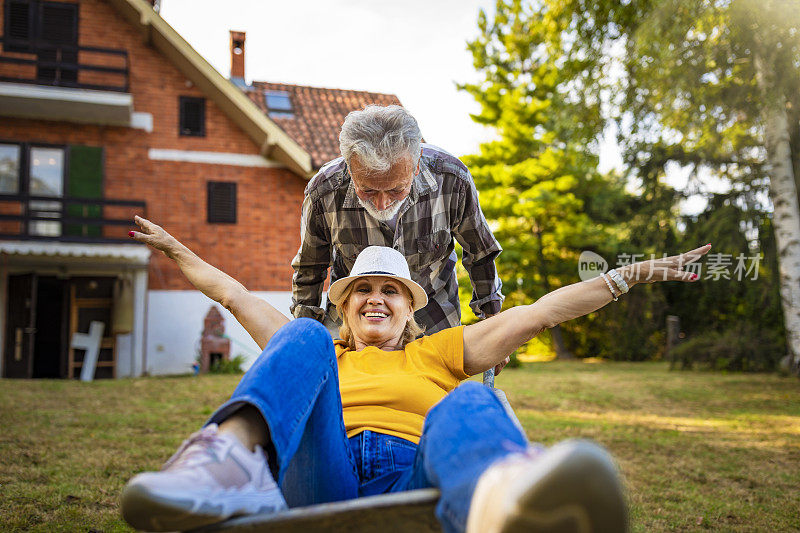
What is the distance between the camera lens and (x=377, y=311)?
250 centimetres

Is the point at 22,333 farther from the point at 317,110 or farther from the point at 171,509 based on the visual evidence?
the point at 171,509

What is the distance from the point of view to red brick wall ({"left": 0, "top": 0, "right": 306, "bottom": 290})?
43.6 ft

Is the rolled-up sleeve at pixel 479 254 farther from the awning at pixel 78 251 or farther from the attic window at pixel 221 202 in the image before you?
the attic window at pixel 221 202

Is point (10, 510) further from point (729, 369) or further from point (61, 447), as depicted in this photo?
point (729, 369)

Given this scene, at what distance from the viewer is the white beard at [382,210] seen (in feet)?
9.08

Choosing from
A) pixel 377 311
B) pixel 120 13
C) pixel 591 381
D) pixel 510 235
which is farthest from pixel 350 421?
pixel 510 235

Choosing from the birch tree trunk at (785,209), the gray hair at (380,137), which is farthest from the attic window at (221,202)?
the gray hair at (380,137)

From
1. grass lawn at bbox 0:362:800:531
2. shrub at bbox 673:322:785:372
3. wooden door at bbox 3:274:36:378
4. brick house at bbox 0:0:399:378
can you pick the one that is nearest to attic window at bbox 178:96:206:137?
brick house at bbox 0:0:399:378

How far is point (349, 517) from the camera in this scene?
1352mm

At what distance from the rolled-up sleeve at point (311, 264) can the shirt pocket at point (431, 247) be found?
17.7 inches

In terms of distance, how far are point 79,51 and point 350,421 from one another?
13.1 metres

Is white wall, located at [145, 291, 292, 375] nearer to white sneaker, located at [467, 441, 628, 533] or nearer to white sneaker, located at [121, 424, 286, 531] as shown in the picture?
white sneaker, located at [121, 424, 286, 531]

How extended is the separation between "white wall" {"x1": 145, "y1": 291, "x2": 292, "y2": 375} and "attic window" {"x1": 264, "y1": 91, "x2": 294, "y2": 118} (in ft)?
15.1

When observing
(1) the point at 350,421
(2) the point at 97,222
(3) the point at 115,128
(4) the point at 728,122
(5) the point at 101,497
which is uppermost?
(3) the point at 115,128
